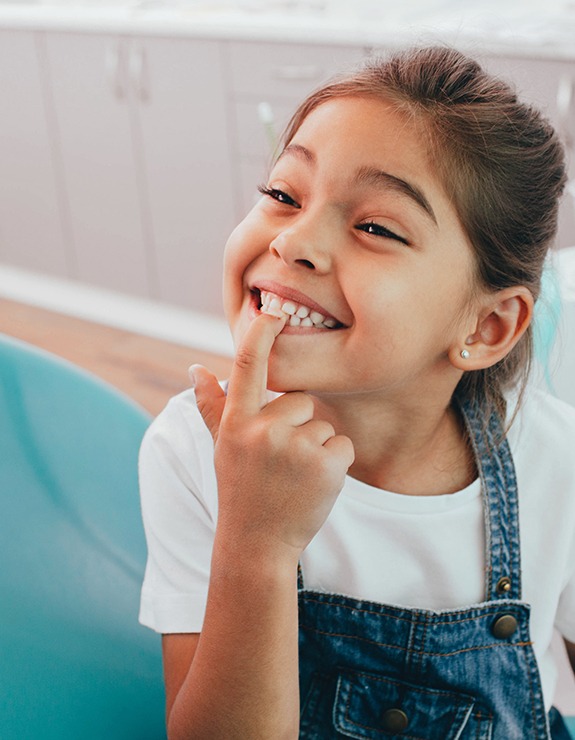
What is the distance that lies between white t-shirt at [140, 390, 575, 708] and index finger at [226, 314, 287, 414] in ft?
0.56

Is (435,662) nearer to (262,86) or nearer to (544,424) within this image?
(544,424)

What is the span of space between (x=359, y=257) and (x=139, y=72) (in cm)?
255

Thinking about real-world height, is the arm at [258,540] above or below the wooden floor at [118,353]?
below

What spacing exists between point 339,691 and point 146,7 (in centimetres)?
282

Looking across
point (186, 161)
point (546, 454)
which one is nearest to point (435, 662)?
point (546, 454)

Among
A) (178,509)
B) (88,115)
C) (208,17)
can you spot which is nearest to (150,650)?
(178,509)

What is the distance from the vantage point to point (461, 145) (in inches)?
35.6

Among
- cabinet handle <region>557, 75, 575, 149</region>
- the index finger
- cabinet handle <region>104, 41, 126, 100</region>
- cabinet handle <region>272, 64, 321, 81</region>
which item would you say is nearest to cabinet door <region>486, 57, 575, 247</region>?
cabinet handle <region>557, 75, 575, 149</region>

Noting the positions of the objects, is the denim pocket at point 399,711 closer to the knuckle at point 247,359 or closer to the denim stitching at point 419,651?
the denim stitching at point 419,651

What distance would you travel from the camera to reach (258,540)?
84 centimetres

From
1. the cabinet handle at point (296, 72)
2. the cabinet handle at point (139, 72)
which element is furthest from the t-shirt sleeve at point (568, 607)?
the cabinet handle at point (139, 72)

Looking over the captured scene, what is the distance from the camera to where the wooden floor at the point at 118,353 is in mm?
3098

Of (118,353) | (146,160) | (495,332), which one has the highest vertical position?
(146,160)

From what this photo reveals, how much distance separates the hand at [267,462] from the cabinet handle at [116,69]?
2.62 meters
